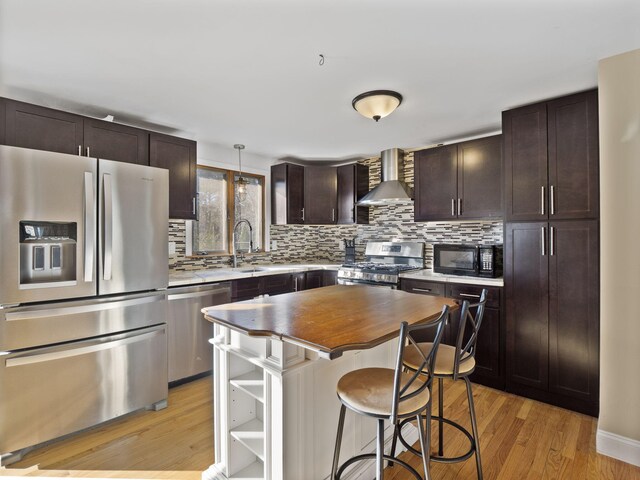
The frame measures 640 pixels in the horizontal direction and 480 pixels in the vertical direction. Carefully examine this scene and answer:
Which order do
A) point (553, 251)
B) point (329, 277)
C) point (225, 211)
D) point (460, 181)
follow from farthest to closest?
point (329, 277), point (225, 211), point (460, 181), point (553, 251)

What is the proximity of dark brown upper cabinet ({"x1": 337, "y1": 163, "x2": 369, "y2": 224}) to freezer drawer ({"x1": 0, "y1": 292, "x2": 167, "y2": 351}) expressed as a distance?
8.48 feet

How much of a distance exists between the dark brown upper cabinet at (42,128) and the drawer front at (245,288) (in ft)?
5.58

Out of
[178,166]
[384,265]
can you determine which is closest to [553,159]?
[384,265]

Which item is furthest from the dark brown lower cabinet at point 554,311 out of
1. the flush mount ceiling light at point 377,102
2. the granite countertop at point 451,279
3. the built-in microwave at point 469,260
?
the flush mount ceiling light at point 377,102

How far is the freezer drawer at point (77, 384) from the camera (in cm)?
196

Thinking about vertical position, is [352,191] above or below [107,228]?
above

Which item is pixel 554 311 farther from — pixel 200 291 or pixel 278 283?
pixel 200 291

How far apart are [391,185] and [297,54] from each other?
7.37 ft

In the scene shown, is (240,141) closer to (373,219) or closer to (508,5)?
(373,219)

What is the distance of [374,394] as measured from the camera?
1365mm

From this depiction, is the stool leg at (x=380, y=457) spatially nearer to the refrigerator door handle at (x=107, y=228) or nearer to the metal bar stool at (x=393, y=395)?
the metal bar stool at (x=393, y=395)

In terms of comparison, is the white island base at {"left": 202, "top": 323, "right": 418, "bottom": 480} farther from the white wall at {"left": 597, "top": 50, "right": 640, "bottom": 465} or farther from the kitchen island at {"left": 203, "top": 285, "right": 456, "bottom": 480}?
the white wall at {"left": 597, "top": 50, "right": 640, "bottom": 465}

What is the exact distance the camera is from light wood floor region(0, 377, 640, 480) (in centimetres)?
185

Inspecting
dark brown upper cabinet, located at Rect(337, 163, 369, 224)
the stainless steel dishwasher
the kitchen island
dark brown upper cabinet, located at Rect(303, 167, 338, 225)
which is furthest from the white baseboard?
dark brown upper cabinet, located at Rect(303, 167, 338, 225)
